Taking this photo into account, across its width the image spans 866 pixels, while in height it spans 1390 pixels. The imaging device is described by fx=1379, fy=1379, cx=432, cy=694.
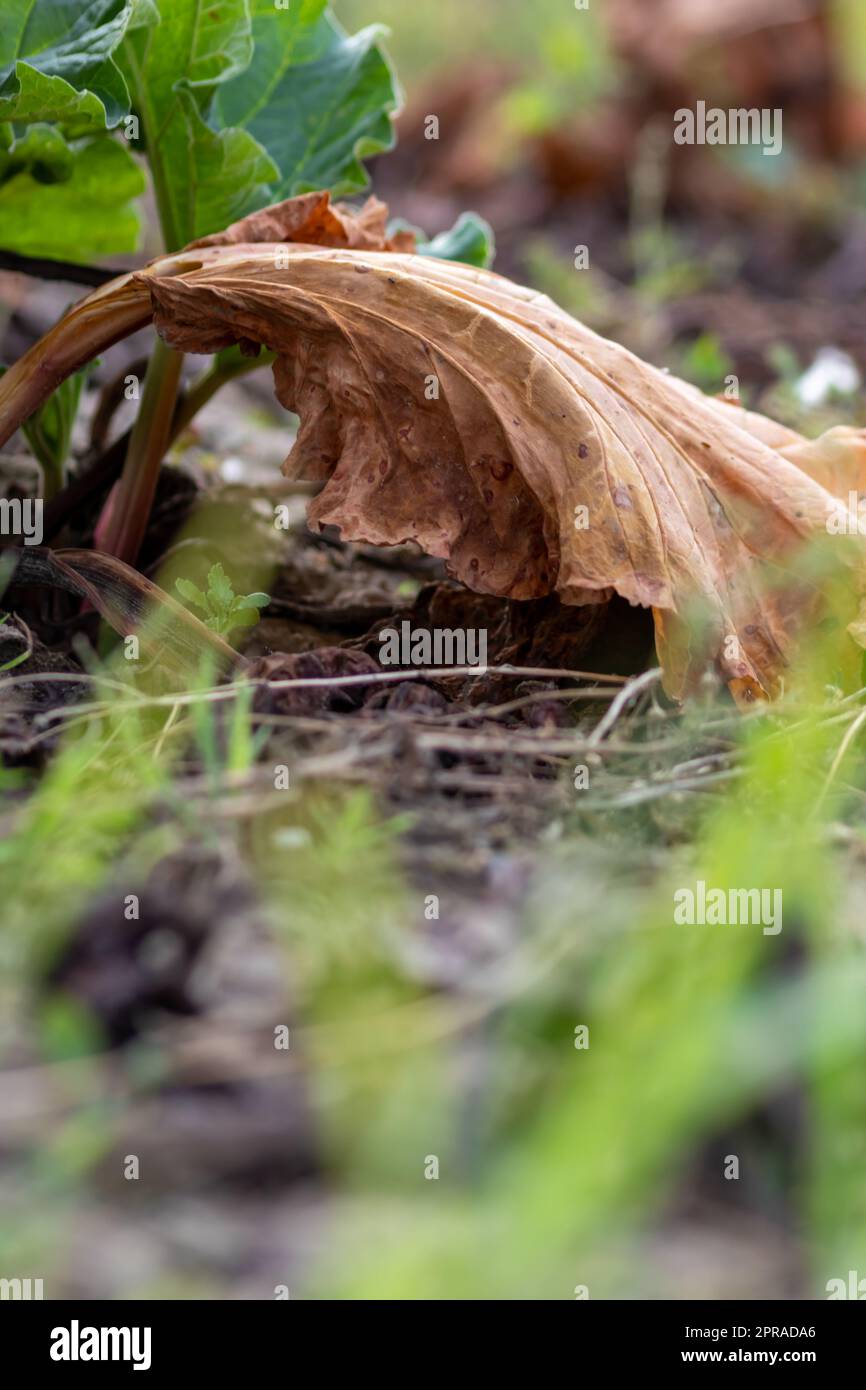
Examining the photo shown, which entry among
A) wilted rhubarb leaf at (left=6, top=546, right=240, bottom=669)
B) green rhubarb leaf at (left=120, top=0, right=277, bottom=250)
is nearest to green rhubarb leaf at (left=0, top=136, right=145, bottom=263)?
green rhubarb leaf at (left=120, top=0, right=277, bottom=250)

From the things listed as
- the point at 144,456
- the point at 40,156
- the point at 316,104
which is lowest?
the point at 144,456

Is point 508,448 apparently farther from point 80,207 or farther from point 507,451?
point 80,207

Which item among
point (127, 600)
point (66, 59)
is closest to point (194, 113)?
point (66, 59)

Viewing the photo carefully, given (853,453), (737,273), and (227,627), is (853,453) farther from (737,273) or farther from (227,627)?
(737,273)

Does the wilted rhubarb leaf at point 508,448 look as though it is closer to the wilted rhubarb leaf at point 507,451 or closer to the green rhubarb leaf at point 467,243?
the wilted rhubarb leaf at point 507,451

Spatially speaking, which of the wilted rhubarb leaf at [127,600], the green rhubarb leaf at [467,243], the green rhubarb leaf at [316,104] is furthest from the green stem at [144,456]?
the green rhubarb leaf at [467,243]

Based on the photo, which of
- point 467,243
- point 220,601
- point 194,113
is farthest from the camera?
point 467,243
